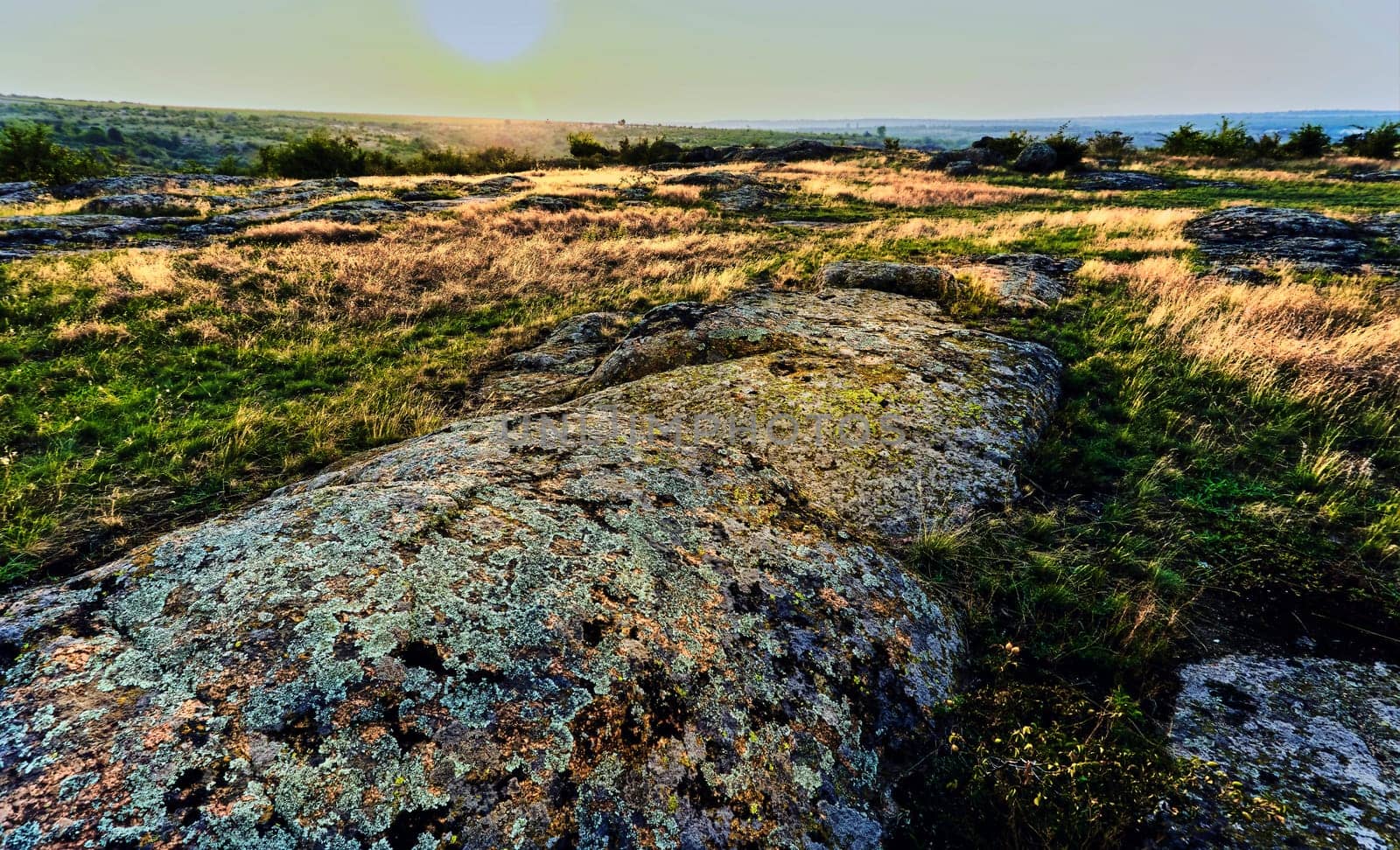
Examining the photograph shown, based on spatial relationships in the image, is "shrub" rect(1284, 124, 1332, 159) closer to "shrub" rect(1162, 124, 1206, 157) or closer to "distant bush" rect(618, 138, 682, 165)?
"shrub" rect(1162, 124, 1206, 157)

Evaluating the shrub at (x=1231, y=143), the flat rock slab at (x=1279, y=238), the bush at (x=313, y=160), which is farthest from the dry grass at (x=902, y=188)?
the bush at (x=313, y=160)

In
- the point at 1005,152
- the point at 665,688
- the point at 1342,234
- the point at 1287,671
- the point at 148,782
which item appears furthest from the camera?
the point at 1005,152

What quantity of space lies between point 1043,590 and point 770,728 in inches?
113

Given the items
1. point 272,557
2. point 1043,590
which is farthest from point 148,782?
point 1043,590

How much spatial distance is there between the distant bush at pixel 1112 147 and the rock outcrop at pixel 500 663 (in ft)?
210

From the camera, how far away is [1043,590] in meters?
4.40

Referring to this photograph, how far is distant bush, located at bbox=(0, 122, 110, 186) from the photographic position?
121ft

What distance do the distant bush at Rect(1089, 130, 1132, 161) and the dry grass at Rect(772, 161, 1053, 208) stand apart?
18985mm

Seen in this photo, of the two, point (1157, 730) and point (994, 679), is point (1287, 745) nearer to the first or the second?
point (1157, 730)

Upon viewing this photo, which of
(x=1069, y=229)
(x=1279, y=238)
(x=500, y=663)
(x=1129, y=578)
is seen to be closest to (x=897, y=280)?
(x=1129, y=578)

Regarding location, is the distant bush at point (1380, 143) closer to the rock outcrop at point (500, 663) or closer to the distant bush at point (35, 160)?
the rock outcrop at point (500, 663)

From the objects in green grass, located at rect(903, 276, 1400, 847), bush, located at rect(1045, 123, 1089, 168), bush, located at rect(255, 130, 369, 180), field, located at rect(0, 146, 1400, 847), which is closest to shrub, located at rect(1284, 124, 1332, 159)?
bush, located at rect(1045, 123, 1089, 168)

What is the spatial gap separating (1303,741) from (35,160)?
213 feet

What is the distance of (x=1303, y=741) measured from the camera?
3.12 meters
